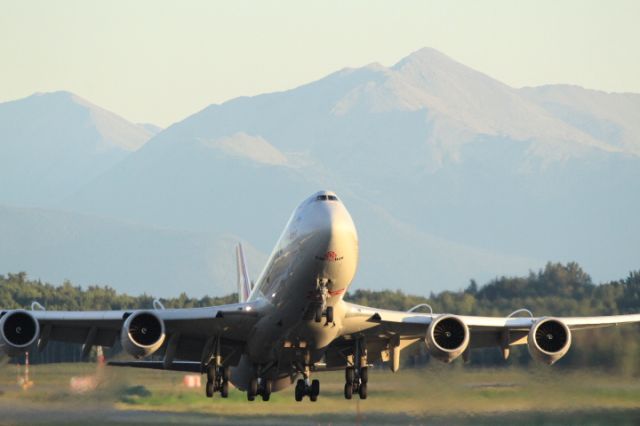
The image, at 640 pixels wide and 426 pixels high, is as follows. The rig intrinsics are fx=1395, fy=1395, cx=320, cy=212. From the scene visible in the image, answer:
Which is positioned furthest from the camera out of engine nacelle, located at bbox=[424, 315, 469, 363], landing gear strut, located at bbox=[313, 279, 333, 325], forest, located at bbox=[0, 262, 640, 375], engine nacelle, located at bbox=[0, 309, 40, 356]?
forest, located at bbox=[0, 262, 640, 375]

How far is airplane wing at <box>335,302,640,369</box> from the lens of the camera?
32.5 meters

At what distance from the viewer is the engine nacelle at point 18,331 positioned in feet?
105

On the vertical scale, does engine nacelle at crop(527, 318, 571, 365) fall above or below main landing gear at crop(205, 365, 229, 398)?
above

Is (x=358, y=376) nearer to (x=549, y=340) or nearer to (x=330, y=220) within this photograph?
(x=549, y=340)

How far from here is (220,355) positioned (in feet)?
111

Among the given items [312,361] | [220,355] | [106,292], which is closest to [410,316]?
[312,361]

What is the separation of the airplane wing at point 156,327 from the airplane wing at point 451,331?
261 centimetres

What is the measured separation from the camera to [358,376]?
33.5 meters

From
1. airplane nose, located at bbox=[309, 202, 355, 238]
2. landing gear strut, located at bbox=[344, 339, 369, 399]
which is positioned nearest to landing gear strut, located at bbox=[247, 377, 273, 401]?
landing gear strut, located at bbox=[344, 339, 369, 399]

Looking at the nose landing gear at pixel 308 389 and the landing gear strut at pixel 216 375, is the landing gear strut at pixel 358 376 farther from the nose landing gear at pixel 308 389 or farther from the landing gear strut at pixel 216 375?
the landing gear strut at pixel 216 375

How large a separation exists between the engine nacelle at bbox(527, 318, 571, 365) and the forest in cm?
484

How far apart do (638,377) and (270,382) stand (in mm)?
10212

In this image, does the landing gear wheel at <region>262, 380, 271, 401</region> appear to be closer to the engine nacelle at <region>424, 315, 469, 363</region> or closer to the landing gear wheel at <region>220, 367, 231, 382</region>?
the landing gear wheel at <region>220, 367, 231, 382</region>

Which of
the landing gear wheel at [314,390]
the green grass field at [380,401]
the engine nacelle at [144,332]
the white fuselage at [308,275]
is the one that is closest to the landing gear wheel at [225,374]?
the white fuselage at [308,275]
